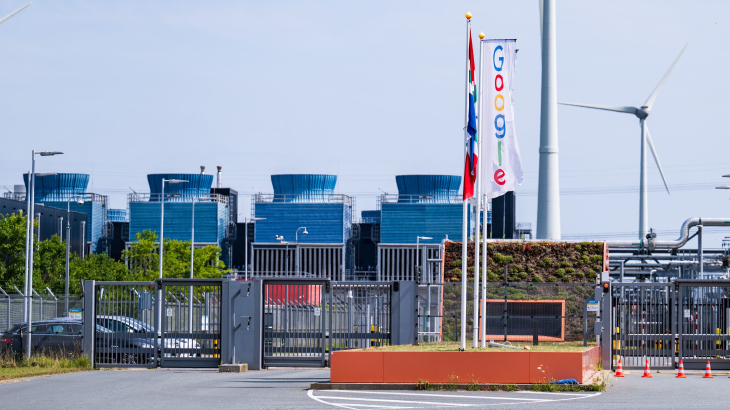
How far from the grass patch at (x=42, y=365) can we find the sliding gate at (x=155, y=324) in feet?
1.57

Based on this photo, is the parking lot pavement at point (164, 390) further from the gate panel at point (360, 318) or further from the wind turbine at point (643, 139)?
the wind turbine at point (643, 139)

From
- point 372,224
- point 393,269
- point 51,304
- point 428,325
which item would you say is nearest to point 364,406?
point 428,325

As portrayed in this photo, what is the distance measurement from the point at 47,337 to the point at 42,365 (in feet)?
12.2

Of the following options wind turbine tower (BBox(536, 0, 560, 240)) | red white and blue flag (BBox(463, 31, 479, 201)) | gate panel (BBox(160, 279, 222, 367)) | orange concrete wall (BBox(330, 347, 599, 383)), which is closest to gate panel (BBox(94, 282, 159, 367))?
gate panel (BBox(160, 279, 222, 367))

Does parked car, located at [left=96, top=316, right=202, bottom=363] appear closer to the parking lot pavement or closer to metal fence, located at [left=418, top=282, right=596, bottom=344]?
the parking lot pavement

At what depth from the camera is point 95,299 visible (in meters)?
24.4

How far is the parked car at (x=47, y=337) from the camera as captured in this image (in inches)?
1075

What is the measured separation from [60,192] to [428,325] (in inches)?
3028

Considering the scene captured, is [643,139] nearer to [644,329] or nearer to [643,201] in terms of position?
[643,201]

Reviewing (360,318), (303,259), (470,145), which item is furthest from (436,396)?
(303,259)

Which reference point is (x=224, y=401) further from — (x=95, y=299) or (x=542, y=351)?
(x=95, y=299)

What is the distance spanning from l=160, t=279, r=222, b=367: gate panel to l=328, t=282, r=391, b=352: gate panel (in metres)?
2.96

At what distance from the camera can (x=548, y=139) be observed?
4625 cm

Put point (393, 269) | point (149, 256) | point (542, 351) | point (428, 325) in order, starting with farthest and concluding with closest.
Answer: point (393, 269) → point (149, 256) → point (428, 325) → point (542, 351)
